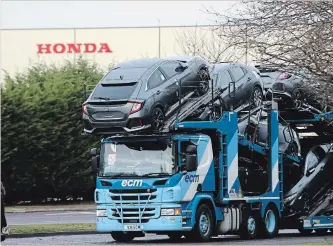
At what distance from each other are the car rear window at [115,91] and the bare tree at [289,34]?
8.31ft

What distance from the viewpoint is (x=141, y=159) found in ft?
73.8

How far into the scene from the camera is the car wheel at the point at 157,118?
72.7ft

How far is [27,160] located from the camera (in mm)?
42156

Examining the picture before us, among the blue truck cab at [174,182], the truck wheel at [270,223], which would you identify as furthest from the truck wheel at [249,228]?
the truck wheel at [270,223]

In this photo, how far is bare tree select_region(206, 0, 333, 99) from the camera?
18.6 m

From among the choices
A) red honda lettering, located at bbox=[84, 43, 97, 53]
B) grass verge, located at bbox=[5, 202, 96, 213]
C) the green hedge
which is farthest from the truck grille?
red honda lettering, located at bbox=[84, 43, 97, 53]

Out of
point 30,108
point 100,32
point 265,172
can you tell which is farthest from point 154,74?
point 100,32

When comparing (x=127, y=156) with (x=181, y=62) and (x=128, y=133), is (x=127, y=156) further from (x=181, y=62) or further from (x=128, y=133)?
(x=181, y=62)

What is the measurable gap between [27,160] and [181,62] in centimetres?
1979

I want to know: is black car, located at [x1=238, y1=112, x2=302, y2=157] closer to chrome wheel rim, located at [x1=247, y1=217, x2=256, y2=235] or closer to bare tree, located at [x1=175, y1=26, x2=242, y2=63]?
chrome wheel rim, located at [x1=247, y1=217, x2=256, y2=235]

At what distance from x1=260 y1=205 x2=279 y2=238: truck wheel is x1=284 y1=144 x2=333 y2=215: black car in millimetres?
541

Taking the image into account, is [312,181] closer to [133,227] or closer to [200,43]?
[133,227]

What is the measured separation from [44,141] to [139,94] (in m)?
20.2

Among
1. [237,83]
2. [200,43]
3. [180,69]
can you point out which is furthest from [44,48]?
[180,69]
